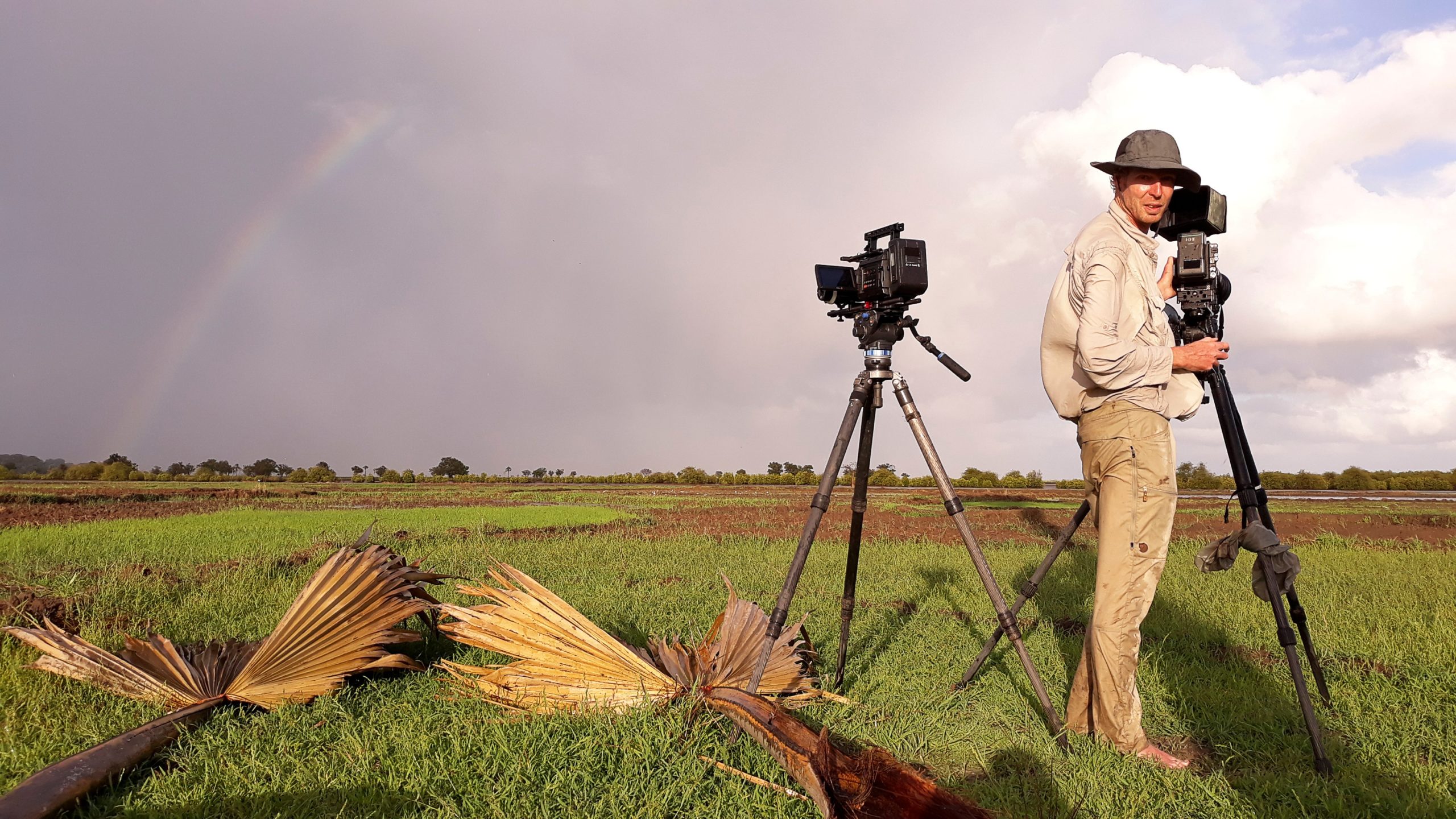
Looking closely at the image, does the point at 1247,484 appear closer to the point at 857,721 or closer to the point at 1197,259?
the point at 1197,259

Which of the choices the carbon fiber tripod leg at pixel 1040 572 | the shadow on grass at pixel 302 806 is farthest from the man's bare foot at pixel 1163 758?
the shadow on grass at pixel 302 806

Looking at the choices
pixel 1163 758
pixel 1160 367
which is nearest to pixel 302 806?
pixel 1163 758

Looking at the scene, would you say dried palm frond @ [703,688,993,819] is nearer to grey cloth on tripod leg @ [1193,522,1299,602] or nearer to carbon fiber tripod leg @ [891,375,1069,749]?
carbon fiber tripod leg @ [891,375,1069,749]

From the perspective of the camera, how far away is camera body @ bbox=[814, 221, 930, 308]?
3326 mm

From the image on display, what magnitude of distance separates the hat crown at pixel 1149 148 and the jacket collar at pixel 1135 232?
264mm

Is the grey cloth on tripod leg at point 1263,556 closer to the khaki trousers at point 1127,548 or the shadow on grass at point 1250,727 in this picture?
the khaki trousers at point 1127,548

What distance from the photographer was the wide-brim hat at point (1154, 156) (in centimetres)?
327

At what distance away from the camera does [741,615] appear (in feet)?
12.1

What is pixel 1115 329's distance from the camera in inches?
→ 130

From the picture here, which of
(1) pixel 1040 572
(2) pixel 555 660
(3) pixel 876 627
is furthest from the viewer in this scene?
(3) pixel 876 627

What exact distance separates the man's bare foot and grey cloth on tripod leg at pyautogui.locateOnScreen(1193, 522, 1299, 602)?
871 millimetres

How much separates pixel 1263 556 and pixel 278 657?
5.03m

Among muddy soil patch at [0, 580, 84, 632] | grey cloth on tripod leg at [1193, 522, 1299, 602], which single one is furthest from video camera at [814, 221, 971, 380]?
muddy soil patch at [0, 580, 84, 632]

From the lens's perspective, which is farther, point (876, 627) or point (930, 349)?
point (876, 627)
